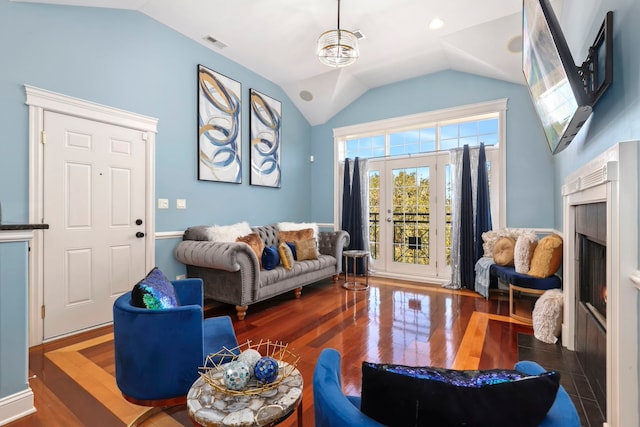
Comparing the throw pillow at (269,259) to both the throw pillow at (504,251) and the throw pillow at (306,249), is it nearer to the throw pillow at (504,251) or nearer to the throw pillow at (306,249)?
the throw pillow at (306,249)

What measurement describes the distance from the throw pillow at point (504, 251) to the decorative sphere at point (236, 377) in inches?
132

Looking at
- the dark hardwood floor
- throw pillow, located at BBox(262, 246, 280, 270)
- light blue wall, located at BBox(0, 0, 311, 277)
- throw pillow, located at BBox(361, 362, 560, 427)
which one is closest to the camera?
throw pillow, located at BBox(361, 362, 560, 427)

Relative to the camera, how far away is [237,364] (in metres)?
1.14

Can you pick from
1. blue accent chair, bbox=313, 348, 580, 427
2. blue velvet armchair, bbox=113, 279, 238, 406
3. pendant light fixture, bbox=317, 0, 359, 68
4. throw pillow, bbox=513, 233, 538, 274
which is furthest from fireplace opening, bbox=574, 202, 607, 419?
pendant light fixture, bbox=317, 0, 359, 68

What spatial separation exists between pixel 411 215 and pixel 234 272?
302 centimetres

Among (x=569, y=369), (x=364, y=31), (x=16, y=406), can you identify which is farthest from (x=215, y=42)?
(x=569, y=369)

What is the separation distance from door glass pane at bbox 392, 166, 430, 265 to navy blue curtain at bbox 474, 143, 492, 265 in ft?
2.47

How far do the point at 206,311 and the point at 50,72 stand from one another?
2.66 m

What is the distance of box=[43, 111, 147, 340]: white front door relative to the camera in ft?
8.69

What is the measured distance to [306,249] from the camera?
420 centimetres

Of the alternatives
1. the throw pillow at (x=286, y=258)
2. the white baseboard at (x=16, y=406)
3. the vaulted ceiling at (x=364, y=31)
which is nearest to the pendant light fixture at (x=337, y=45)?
the vaulted ceiling at (x=364, y=31)

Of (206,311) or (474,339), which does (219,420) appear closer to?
(474,339)

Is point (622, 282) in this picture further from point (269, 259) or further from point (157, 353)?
point (269, 259)

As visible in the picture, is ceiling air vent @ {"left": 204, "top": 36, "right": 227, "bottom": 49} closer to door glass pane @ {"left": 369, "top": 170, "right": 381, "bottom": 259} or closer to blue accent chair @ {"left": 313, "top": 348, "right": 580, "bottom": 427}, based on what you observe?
door glass pane @ {"left": 369, "top": 170, "right": 381, "bottom": 259}
